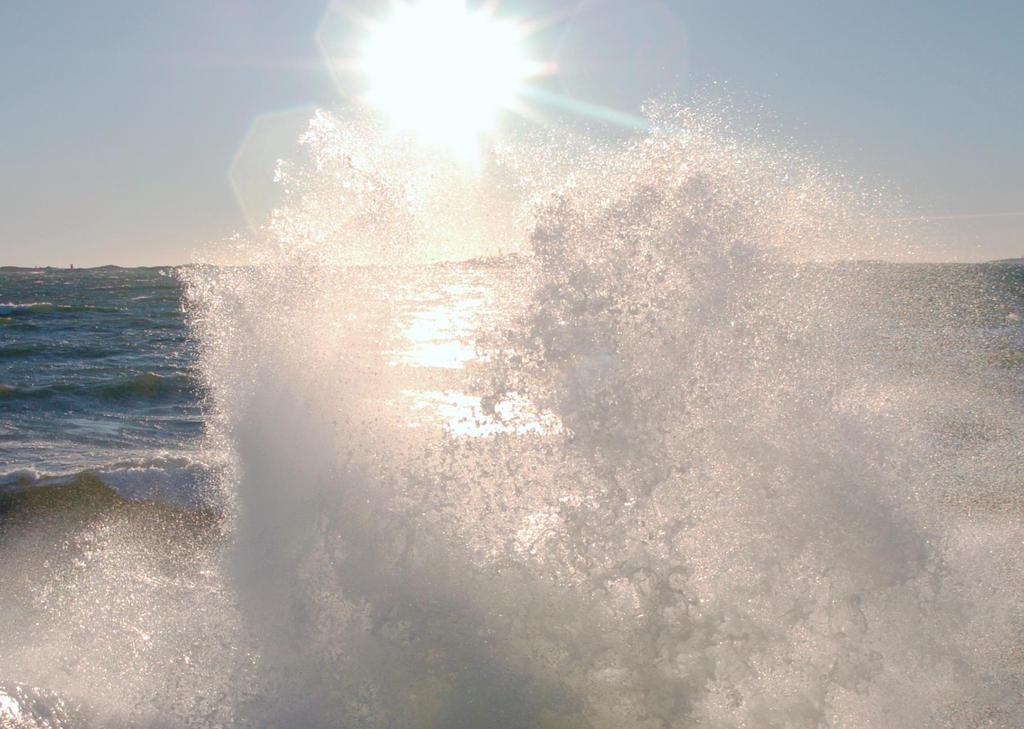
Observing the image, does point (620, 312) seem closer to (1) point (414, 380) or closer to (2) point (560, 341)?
(2) point (560, 341)

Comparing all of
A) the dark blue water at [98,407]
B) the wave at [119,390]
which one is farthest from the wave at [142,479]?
the wave at [119,390]

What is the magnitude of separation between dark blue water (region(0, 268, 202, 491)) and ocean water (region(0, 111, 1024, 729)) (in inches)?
34.8

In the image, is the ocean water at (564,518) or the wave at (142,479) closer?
the ocean water at (564,518)

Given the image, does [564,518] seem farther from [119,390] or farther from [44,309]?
[44,309]

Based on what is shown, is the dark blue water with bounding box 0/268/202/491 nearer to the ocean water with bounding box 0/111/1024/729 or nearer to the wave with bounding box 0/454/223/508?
the wave with bounding box 0/454/223/508

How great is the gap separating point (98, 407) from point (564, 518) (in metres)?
10.7

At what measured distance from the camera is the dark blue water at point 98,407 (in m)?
9.02

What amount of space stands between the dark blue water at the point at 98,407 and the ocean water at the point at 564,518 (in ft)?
2.90

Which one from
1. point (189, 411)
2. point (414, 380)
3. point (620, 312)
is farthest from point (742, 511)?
point (189, 411)

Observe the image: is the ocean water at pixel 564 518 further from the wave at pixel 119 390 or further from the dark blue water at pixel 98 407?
the wave at pixel 119 390

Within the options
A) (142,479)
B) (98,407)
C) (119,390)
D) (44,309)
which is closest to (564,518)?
(142,479)

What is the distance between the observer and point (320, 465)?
6.20m

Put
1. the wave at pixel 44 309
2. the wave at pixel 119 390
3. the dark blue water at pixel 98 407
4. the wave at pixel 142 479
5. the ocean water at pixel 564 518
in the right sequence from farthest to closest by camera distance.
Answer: the wave at pixel 44 309 → the wave at pixel 119 390 → the dark blue water at pixel 98 407 → the wave at pixel 142 479 → the ocean water at pixel 564 518

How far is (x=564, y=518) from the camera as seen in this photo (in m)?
5.07
